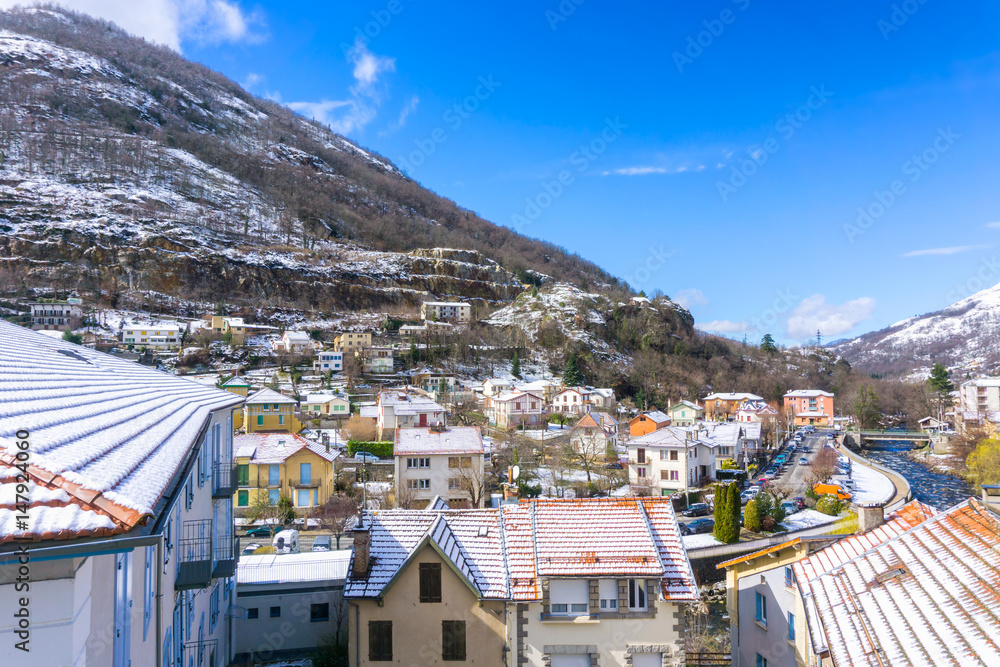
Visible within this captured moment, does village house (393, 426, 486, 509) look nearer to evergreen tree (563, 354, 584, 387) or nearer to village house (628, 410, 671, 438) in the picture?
village house (628, 410, 671, 438)

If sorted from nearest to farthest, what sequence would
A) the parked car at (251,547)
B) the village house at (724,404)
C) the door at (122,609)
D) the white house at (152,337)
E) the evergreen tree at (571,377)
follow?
1. the door at (122,609)
2. the parked car at (251,547)
3. the white house at (152,337)
4. the village house at (724,404)
5. the evergreen tree at (571,377)

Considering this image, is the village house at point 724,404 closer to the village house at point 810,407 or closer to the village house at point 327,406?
the village house at point 810,407

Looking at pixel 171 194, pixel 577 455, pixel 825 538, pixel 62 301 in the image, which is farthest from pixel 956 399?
pixel 171 194

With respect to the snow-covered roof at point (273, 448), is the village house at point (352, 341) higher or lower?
higher

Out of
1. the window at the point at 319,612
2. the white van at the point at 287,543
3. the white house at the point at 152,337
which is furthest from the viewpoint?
the white house at the point at 152,337

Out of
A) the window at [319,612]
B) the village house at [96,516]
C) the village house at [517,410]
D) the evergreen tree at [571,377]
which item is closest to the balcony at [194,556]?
the village house at [96,516]

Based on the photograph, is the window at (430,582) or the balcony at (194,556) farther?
the window at (430,582)

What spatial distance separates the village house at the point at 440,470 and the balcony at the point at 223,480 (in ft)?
64.2

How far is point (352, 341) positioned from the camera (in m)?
94.6

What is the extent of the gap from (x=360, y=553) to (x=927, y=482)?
53458mm

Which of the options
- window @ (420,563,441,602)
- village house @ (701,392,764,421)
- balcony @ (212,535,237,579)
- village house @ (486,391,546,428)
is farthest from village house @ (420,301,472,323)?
window @ (420,563,441,602)

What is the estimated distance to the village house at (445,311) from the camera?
11856cm

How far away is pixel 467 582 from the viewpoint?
41.2 feet

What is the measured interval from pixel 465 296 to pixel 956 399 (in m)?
91.3
